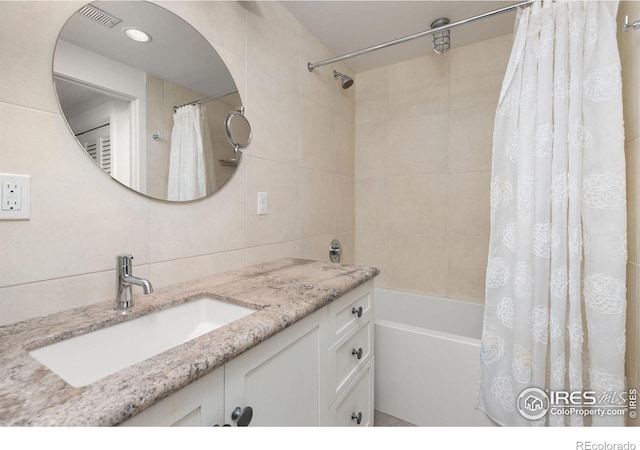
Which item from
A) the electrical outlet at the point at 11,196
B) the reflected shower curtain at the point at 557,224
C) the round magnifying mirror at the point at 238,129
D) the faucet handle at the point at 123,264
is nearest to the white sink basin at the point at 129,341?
the faucet handle at the point at 123,264

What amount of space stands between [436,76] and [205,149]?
1.78 metres

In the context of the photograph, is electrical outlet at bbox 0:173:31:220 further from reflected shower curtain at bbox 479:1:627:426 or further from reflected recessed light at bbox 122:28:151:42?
reflected shower curtain at bbox 479:1:627:426

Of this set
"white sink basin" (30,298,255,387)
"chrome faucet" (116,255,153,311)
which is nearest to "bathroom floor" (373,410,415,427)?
"white sink basin" (30,298,255,387)

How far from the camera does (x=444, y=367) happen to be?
1446mm

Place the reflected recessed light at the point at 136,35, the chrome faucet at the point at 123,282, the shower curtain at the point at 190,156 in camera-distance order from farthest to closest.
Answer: the shower curtain at the point at 190,156 < the reflected recessed light at the point at 136,35 < the chrome faucet at the point at 123,282

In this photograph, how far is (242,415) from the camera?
2.15 feet

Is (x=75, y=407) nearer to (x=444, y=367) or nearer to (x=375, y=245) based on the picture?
(x=444, y=367)

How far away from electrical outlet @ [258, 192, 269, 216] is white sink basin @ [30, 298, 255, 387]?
0.61 meters

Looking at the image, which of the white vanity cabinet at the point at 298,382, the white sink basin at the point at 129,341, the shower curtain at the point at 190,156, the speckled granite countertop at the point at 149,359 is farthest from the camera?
the shower curtain at the point at 190,156

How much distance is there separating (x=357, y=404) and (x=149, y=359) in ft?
3.17

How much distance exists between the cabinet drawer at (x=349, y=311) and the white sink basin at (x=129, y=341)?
31cm

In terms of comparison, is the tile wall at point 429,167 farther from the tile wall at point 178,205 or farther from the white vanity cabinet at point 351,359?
the white vanity cabinet at point 351,359

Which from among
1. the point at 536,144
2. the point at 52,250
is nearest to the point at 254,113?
the point at 52,250

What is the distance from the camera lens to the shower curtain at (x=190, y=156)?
1.13m
